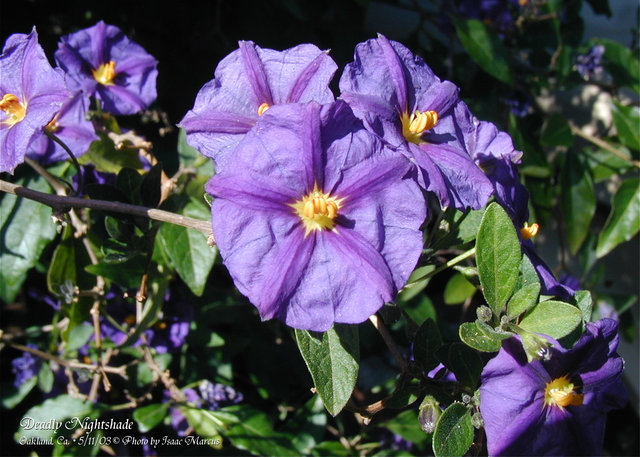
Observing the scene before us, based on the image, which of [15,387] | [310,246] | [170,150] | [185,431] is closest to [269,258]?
[310,246]

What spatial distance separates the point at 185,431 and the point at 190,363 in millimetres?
242

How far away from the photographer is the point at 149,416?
71.6 inches

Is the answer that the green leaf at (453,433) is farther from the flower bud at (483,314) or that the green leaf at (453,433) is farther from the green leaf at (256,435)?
the green leaf at (256,435)

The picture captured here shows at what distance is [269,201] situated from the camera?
3.49 feet

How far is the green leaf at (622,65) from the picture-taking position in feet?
7.95

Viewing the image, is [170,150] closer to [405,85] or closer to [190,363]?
[190,363]

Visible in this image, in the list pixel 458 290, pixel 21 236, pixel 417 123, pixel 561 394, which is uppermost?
pixel 417 123

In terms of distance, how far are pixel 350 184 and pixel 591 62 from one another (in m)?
1.82

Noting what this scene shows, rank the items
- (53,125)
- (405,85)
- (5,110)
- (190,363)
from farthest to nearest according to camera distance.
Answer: (190,363)
(53,125)
(5,110)
(405,85)

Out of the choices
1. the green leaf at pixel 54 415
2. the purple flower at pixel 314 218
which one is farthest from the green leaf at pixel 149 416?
the purple flower at pixel 314 218

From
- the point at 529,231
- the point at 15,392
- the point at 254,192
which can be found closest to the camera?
the point at 254,192

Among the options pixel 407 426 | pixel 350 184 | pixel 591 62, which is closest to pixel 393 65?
pixel 350 184

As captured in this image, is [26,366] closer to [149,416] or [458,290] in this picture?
[149,416]

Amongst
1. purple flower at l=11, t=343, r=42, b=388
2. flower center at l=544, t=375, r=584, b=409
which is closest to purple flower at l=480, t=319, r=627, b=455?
flower center at l=544, t=375, r=584, b=409
